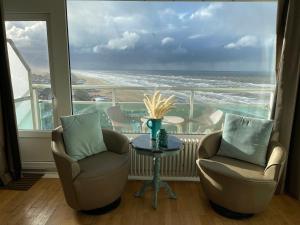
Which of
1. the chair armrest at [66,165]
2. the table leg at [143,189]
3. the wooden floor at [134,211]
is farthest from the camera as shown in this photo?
the table leg at [143,189]

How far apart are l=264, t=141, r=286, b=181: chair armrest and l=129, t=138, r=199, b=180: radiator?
879mm

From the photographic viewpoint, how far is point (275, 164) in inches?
79.7

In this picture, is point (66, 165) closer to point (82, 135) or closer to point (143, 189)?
point (82, 135)

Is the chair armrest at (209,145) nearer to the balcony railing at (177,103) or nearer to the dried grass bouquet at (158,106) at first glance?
the dried grass bouquet at (158,106)

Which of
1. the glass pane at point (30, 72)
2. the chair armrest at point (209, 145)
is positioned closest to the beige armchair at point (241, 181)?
the chair armrest at point (209, 145)

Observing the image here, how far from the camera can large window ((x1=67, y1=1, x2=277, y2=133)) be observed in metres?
2.96

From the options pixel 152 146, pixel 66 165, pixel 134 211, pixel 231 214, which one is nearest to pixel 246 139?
pixel 231 214

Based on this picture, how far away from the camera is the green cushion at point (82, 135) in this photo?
2.26 meters

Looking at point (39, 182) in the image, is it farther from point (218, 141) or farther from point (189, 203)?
point (218, 141)

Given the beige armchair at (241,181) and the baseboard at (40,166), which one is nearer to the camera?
the beige armchair at (241,181)

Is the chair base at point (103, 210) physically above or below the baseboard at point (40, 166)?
below

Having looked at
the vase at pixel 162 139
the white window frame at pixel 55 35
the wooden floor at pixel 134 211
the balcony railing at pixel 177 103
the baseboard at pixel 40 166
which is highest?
the white window frame at pixel 55 35

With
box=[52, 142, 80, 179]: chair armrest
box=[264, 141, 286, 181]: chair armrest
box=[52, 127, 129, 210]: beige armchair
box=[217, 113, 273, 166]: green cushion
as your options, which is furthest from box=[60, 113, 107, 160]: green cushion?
box=[264, 141, 286, 181]: chair armrest

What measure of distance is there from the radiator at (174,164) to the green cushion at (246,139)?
426 mm
